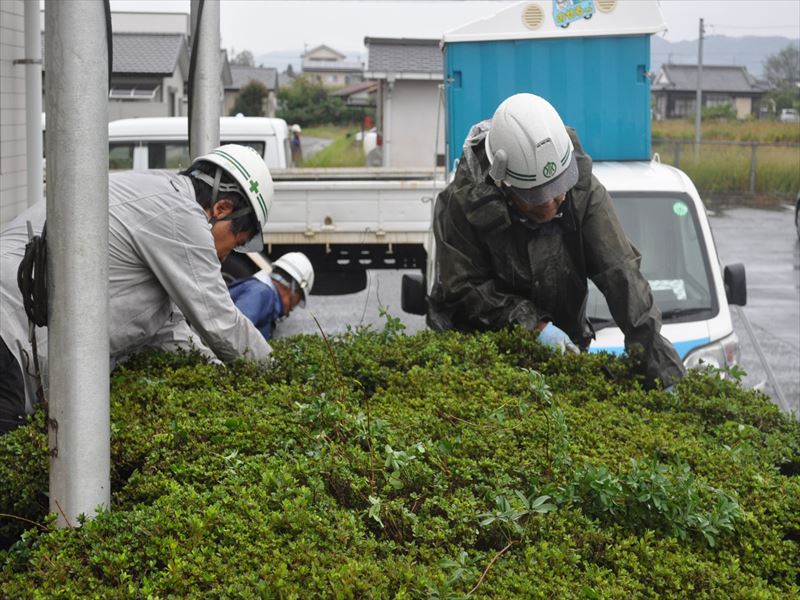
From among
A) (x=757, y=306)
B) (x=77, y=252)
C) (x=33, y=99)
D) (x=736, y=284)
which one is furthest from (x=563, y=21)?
(x=757, y=306)

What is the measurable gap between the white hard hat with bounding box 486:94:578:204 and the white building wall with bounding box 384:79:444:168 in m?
28.7

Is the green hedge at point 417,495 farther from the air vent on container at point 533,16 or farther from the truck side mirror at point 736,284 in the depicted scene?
the air vent on container at point 533,16

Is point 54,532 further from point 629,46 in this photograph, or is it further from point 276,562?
point 629,46

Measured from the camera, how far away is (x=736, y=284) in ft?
20.1

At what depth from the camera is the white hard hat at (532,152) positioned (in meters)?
4.67

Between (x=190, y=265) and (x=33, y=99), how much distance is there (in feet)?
23.3

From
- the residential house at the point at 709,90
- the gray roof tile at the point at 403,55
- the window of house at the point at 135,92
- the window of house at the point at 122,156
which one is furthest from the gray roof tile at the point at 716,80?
the window of house at the point at 122,156

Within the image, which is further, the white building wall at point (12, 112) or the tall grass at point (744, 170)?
the tall grass at point (744, 170)

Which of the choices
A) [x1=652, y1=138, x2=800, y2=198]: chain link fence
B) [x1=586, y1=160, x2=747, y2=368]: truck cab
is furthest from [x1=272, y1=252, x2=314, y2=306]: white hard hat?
[x1=652, y1=138, x2=800, y2=198]: chain link fence

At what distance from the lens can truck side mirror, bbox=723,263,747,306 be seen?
612 cm

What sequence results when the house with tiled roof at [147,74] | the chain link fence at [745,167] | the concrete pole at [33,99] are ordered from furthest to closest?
the house with tiled roof at [147,74] → the chain link fence at [745,167] → the concrete pole at [33,99]

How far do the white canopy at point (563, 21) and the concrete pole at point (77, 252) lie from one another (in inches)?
200

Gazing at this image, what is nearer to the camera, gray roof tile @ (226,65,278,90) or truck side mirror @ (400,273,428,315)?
truck side mirror @ (400,273,428,315)

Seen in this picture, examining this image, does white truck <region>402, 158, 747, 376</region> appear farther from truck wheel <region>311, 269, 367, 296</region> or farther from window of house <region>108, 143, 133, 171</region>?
window of house <region>108, 143, 133, 171</region>
